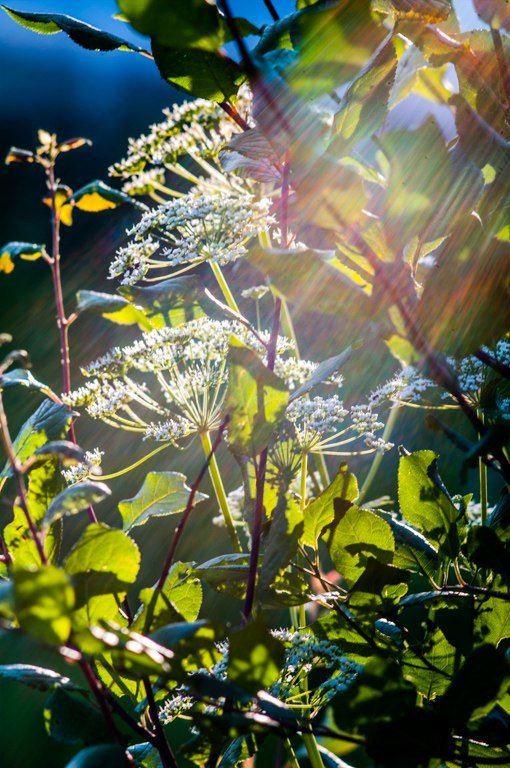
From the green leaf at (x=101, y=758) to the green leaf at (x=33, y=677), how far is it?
56 millimetres

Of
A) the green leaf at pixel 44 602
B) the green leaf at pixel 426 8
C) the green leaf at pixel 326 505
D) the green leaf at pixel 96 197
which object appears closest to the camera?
the green leaf at pixel 44 602

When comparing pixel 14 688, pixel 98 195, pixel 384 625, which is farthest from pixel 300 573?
pixel 14 688

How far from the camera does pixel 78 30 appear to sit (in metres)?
0.40

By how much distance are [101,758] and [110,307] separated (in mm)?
225

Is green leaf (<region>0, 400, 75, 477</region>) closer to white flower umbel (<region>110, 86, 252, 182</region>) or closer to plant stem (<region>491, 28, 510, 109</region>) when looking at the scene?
plant stem (<region>491, 28, 510, 109</region>)

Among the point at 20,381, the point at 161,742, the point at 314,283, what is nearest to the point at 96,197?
the point at 20,381

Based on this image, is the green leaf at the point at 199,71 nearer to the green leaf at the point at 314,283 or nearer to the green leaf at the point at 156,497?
the green leaf at the point at 314,283

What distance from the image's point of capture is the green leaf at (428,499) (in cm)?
44

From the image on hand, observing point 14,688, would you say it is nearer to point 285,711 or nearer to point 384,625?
point 384,625

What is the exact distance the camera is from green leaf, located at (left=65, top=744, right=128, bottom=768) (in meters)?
0.29

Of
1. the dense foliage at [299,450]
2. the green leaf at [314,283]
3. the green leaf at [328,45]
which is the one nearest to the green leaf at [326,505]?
the dense foliage at [299,450]

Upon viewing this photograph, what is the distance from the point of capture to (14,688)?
1445mm

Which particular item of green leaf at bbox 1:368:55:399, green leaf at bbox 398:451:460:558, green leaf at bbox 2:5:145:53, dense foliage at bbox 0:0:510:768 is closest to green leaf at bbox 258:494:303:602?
dense foliage at bbox 0:0:510:768

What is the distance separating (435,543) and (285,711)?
8.3 inches
